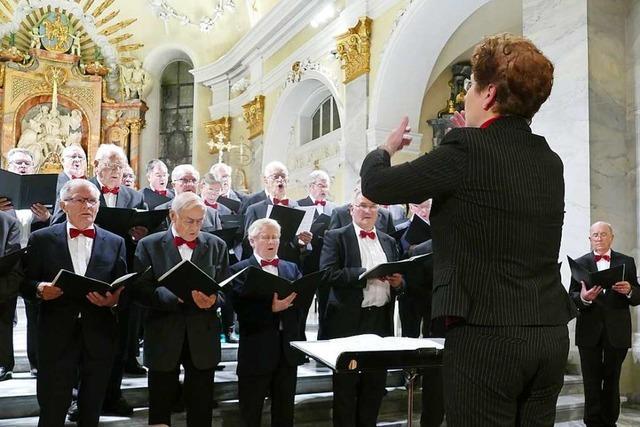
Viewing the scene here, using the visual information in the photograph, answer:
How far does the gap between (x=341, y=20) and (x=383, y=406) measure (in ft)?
23.1

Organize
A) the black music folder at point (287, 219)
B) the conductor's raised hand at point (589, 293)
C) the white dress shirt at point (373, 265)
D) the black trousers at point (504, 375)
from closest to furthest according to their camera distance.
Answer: the black trousers at point (504, 375)
the white dress shirt at point (373, 265)
the black music folder at point (287, 219)
the conductor's raised hand at point (589, 293)

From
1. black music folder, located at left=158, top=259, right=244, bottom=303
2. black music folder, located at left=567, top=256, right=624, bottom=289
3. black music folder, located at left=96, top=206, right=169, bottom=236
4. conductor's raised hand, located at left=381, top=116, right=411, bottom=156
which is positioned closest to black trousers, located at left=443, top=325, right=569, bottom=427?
conductor's raised hand, located at left=381, top=116, right=411, bottom=156

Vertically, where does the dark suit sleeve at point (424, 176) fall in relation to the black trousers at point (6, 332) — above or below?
above

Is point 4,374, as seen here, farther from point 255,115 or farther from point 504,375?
point 255,115

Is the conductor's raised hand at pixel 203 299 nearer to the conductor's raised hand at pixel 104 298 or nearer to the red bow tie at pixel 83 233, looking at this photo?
the conductor's raised hand at pixel 104 298

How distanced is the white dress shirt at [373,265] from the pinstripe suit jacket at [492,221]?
2747mm

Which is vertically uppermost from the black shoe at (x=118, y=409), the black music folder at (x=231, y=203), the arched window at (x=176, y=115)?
the arched window at (x=176, y=115)

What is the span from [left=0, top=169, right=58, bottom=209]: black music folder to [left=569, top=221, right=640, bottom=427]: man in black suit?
3.81 metres

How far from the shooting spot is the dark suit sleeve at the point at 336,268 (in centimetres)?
428

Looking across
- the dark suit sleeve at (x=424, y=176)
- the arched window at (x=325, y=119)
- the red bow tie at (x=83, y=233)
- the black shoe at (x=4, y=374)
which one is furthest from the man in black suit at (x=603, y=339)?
the arched window at (x=325, y=119)

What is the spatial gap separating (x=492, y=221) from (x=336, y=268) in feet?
9.41

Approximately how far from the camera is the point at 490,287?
1.62 meters

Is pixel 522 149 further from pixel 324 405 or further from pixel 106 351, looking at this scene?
pixel 324 405

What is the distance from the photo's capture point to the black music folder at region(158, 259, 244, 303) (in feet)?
10.8
